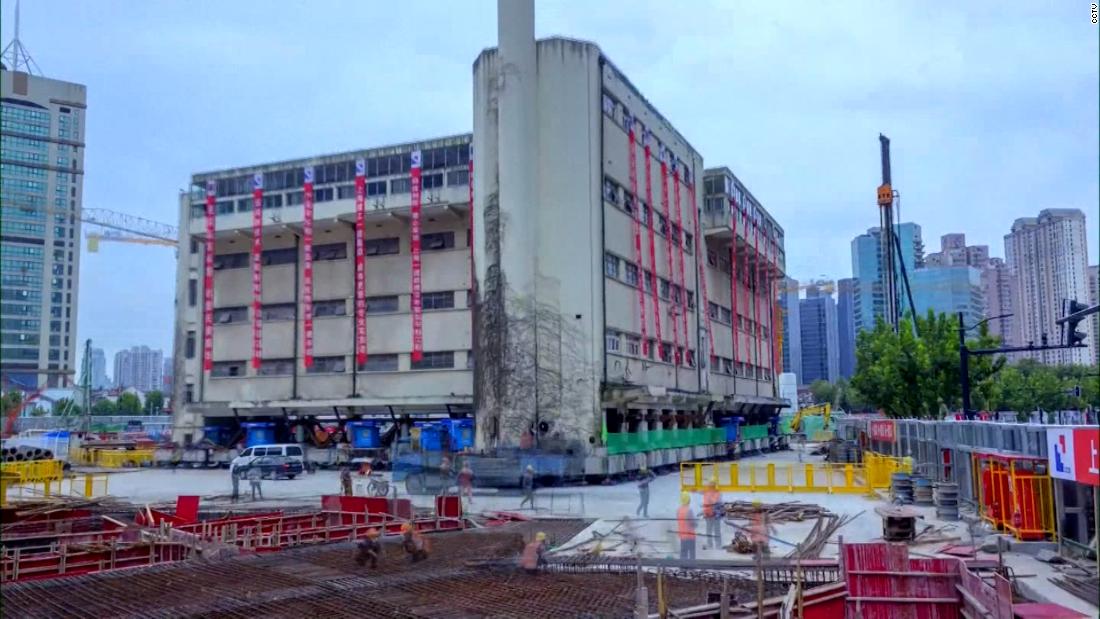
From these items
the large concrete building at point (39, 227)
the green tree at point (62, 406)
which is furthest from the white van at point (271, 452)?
the large concrete building at point (39, 227)

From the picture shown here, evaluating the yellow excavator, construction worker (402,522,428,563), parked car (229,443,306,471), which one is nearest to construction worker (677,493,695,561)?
construction worker (402,522,428,563)

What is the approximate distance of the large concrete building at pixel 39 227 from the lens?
4070 millimetres

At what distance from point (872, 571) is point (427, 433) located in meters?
37.3

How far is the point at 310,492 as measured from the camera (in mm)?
35844

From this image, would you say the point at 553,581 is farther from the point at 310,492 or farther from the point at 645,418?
the point at 645,418

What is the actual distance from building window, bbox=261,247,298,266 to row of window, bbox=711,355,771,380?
2968cm

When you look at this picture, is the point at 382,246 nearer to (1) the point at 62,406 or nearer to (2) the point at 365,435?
(2) the point at 365,435

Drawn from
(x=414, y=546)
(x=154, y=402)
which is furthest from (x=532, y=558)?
(x=154, y=402)

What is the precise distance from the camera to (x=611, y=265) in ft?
151

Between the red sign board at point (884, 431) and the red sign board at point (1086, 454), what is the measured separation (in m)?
24.0

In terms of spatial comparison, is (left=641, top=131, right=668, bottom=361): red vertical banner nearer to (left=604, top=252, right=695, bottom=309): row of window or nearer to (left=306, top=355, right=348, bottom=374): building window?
(left=604, top=252, right=695, bottom=309): row of window

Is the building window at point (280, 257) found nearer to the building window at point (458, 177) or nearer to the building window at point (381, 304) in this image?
the building window at point (381, 304)

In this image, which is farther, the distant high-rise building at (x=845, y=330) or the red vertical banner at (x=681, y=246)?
the distant high-rise building at (x=845, y=330)

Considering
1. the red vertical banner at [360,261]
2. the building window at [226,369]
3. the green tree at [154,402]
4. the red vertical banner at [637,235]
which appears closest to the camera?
the red vertical banner at [637,235]
